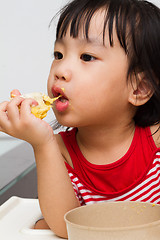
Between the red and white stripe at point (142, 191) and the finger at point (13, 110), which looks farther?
the red and white stripe at point (142, 191)

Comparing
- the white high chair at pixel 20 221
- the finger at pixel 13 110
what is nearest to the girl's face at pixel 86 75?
the finger at pixel 13 110

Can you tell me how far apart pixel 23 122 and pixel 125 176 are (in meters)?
0.34

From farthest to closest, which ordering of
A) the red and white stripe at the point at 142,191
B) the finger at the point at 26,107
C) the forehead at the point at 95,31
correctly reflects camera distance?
the red and white stripe at the point at 142,191
the forehead at the point at 95,31
the finger at the point at 26,107

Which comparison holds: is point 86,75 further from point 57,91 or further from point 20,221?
point 20,221

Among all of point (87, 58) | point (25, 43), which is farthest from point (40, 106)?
point (25, 43)

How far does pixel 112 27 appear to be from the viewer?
0.77m

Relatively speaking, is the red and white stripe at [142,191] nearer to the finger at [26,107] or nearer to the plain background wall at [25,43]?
the finger at [26,107]

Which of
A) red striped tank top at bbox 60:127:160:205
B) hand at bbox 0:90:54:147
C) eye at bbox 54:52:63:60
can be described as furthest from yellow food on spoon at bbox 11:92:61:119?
red striped tank top at bbox 60:127:160:205

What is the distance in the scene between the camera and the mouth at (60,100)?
753mm

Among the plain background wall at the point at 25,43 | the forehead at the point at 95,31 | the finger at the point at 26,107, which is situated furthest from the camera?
the plain background wall at the point at 25,43

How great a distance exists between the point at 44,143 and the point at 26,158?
63 centimetres

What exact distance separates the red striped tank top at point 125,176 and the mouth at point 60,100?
0.64 feet

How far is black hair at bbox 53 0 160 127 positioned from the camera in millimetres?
783

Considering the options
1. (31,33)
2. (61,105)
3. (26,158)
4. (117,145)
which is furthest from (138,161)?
(31,33)
